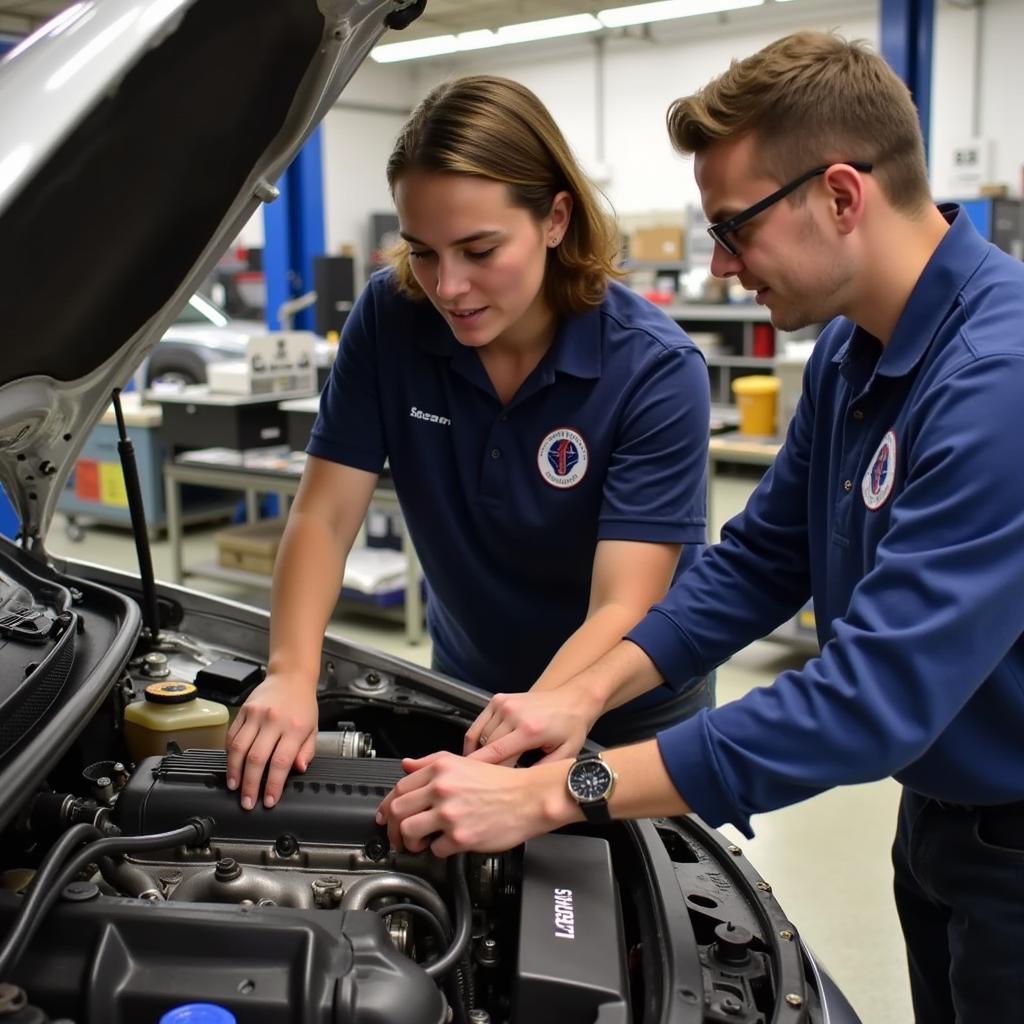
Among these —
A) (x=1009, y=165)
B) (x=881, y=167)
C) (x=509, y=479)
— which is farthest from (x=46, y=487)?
(x=1009, y=165)

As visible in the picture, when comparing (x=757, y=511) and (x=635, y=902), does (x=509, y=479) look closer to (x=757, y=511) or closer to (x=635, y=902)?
(x=757, y=511)

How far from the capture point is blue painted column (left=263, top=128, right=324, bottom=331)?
671 centimetres

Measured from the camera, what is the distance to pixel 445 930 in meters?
1.04

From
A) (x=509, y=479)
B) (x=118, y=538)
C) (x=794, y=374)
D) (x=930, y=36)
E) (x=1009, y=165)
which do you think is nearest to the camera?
(x=509, y=479)

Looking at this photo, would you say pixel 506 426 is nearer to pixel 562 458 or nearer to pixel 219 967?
pixel 562 458

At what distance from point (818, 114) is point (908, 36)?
4.86 m

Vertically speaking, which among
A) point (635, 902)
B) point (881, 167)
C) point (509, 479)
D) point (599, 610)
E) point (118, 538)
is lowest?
point (118, 538)

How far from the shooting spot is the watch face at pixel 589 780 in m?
1.03

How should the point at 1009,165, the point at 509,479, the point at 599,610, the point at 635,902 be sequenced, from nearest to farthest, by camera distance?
the point at 635,902 < the point at 599,610 < the point at 509,479 < the point at 1009,165

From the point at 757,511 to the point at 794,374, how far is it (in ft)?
9.18

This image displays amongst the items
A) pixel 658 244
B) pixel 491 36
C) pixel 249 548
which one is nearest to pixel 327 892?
pixel 249 548

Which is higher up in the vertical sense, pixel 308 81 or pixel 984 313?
pixel 308 81

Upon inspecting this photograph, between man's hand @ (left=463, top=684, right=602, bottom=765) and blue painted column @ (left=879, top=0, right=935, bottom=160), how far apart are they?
4.83 meters

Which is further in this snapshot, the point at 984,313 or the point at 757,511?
the point at 757,511
